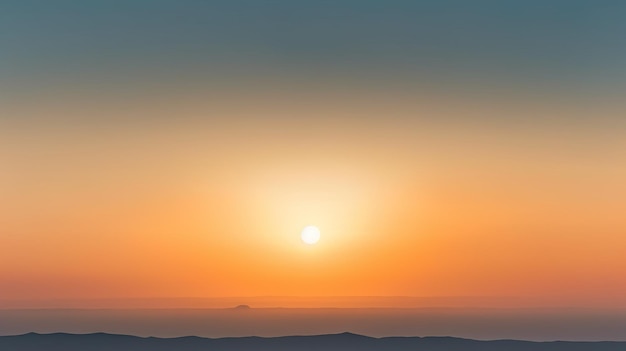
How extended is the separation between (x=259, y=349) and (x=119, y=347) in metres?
10.4

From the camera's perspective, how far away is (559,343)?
7238cm

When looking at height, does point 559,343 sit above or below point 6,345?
above

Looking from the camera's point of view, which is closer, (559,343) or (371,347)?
(371,347)

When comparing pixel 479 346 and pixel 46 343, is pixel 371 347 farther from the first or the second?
pixel 46 343

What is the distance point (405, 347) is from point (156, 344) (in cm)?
1928

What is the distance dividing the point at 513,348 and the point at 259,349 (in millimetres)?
19657

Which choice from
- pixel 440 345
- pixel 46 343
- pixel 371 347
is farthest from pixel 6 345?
pixel 440 345

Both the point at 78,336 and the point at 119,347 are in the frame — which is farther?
the point at 78,336

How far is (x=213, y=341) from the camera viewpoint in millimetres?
71125

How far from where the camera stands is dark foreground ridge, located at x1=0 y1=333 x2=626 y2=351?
6650 cm

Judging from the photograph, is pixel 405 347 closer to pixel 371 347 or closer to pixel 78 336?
pixel 371 347

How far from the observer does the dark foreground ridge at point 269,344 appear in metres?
66.5

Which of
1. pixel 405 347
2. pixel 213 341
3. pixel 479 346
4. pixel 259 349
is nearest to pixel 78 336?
pixel 213 341

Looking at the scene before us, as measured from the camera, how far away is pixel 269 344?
231 feet
